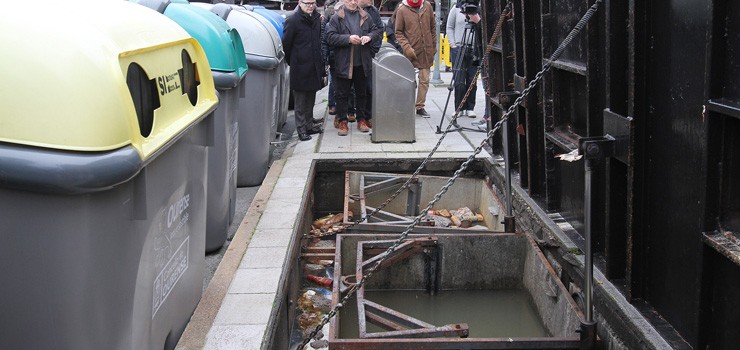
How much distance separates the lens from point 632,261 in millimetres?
3734

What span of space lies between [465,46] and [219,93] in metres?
5.97

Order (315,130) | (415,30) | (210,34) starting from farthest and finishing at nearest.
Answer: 1. (415,30)
2. (315,130)
3. (210,34)

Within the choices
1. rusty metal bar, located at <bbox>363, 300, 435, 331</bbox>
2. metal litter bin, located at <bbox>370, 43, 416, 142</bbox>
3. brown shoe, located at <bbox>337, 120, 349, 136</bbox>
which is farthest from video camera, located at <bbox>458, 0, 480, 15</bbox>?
rusty metal bar, located at <bbox>363, 300, 435, 331</bbox>

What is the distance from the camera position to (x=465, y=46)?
11.2m

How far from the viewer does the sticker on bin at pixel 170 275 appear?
3572 millimetres

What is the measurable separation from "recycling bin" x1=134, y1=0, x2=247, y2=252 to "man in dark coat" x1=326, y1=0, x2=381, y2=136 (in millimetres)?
3962

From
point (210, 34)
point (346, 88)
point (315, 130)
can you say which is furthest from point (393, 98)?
point (210, 34)

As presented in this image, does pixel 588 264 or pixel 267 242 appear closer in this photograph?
pixel 588 264

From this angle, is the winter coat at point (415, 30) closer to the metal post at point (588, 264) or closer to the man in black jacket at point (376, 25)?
the man in black jacket at point (376, 25)

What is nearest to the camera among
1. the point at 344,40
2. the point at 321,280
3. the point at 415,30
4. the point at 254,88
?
the point at 321,280

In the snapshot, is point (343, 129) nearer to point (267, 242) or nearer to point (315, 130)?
point (315, 130)

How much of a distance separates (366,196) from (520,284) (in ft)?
7.99

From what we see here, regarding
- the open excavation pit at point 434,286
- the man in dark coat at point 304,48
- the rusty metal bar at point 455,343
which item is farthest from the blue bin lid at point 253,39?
the rusty metal bar at point 455,343

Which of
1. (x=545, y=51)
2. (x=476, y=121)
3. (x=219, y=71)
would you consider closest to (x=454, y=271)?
(x=545, y=51)
